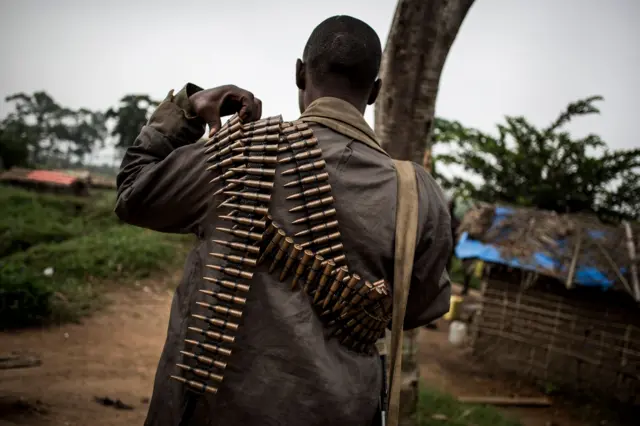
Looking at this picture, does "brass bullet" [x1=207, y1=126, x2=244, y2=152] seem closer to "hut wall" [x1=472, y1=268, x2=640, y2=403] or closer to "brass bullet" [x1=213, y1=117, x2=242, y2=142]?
"brass bullet" [x1=213, y1=117, x2=242, y2=142]

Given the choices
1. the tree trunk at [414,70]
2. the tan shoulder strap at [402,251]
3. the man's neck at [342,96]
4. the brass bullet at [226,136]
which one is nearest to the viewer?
the brass bullet at [226,136]

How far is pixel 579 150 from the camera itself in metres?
12.9

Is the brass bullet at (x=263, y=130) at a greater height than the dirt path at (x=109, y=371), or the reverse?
the brass bullet at (x=263, y=130)

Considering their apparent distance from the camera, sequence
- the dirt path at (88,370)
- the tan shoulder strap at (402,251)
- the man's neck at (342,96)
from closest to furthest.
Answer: the tan shoulder strap at (402,251) < the man's neck at (342,96) < the dirt path at (88,370)

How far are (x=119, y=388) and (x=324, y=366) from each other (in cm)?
492

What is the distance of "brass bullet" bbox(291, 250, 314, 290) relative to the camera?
1.72 metres

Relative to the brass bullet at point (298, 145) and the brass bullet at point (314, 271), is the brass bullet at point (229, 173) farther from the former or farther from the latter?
the brass bullet at point (314, 271)

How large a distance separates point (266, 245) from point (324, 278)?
0.83ft

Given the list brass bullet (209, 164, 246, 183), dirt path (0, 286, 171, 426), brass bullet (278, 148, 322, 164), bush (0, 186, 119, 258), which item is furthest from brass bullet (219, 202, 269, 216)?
bush (0, 186, 119, 258)

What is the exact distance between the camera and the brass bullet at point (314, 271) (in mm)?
1740

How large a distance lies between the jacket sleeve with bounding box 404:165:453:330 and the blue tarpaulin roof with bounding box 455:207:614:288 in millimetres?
7780

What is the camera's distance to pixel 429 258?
204cm

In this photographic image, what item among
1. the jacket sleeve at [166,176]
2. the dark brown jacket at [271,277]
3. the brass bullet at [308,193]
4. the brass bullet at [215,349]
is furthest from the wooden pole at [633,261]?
the jacket sleeve at [166,176]

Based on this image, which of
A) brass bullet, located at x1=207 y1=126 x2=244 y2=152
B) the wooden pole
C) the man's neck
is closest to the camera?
brass bullet, located at x1=207 y1=126 x2=244 y2=152
